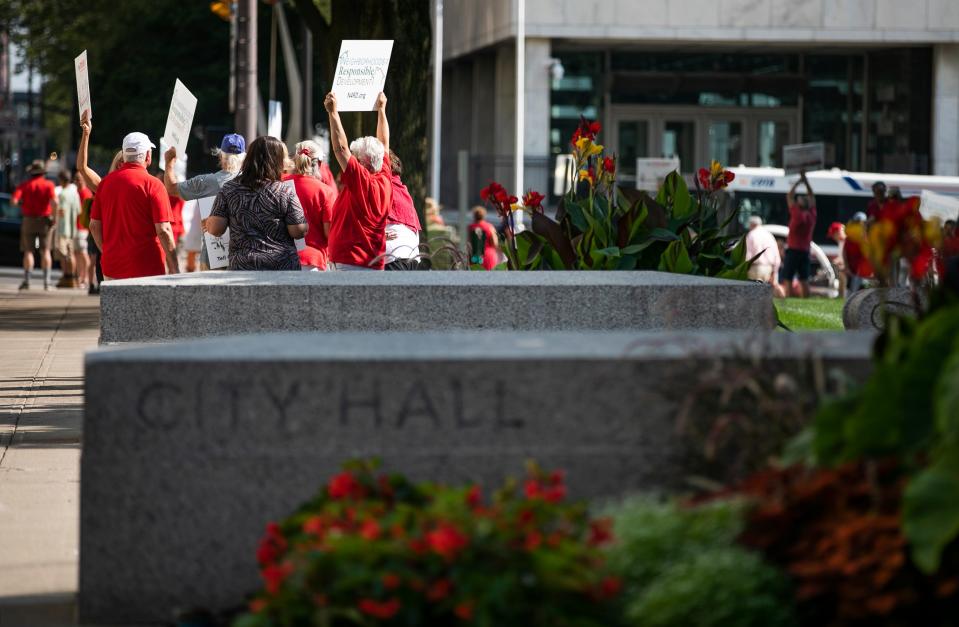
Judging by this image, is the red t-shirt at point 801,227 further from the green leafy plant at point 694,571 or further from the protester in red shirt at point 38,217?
the green leafy plant at point 694,571

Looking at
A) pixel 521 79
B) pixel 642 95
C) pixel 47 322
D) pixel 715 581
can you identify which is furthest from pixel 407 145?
pixel 642 95

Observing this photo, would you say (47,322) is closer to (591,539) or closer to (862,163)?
(591,539)

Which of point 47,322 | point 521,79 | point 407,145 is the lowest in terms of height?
point 47,322

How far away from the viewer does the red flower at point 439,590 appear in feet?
13.2

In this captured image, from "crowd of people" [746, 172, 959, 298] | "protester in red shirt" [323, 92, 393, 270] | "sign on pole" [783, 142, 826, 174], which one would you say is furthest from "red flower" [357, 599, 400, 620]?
"sign on pole" [783, 142, 826, 174]

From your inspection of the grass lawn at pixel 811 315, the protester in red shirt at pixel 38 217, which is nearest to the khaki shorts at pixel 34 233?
the protester in red shirt at pixel 38 217

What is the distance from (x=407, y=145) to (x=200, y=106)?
34527mm

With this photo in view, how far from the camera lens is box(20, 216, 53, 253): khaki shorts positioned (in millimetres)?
26031

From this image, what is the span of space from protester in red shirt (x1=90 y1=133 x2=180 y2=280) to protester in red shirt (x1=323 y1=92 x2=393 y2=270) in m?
1.27

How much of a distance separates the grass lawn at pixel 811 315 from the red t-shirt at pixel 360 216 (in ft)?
22.9

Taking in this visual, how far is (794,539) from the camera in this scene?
4.20 m

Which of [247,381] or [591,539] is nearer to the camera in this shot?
[591,539]

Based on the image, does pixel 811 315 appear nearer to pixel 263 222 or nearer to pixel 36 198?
pixel 263 222

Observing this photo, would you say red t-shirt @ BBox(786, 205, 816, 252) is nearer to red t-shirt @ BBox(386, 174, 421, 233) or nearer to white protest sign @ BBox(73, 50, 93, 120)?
white protest sign @ BBox(73, 50, 93, 120)
